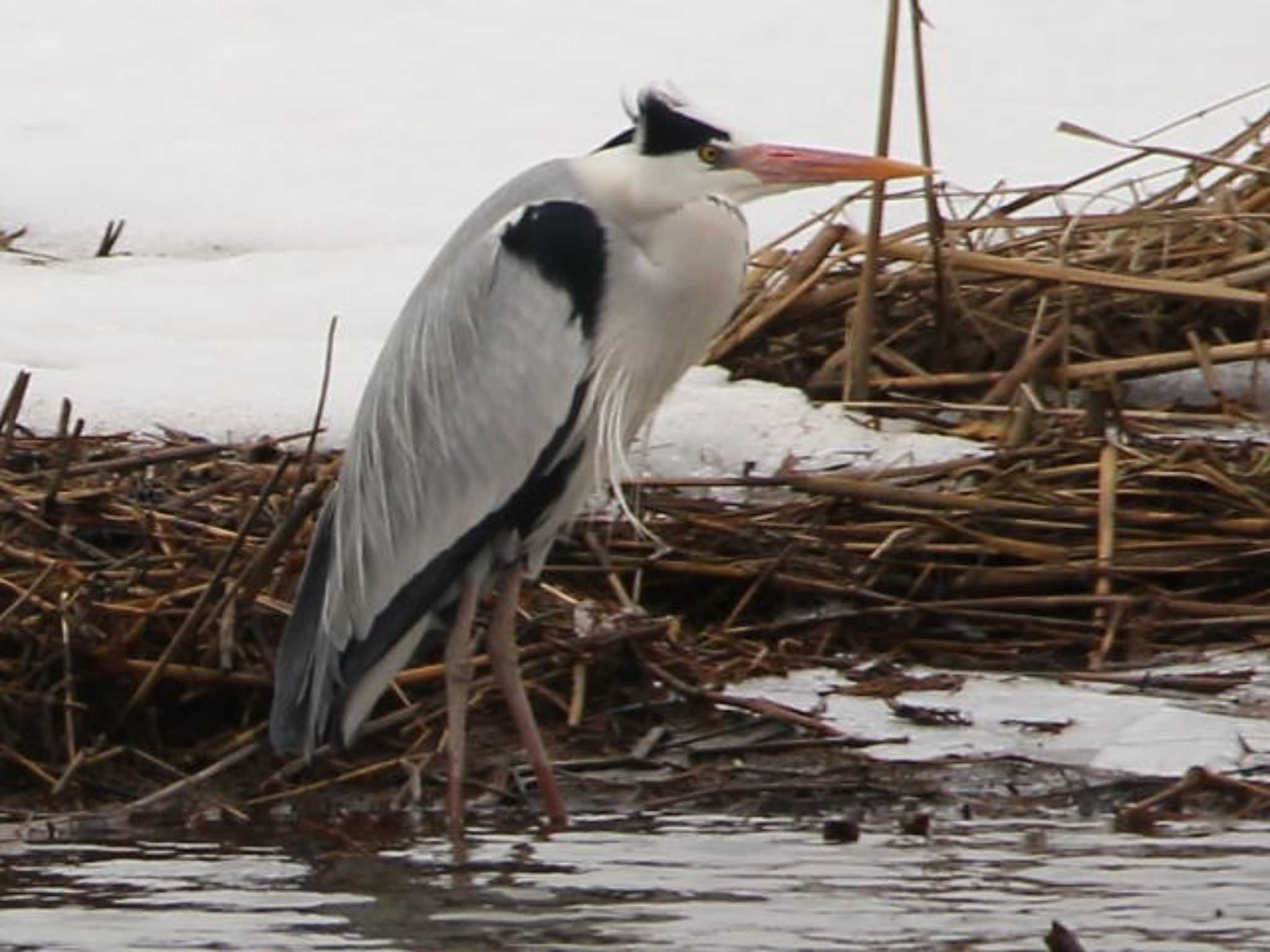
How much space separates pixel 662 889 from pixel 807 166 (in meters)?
1.93

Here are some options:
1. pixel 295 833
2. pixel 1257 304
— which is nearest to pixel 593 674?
pixel 295 833

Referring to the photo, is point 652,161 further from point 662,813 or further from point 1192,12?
point 1192,12

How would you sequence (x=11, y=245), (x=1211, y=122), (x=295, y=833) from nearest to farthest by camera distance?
(x=295, y=833) → (x=11, y=245) → (x=1211, y=122)

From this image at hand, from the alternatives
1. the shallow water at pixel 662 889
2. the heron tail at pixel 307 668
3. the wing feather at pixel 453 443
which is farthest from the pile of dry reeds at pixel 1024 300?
the shallow water at pixel 662 889

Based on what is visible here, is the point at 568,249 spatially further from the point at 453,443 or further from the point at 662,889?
the point at 662,889

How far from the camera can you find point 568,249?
723cm

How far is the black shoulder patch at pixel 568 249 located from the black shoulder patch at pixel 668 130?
0.22 metres

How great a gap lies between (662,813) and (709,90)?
5788 millimetres

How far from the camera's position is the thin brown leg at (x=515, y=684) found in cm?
671

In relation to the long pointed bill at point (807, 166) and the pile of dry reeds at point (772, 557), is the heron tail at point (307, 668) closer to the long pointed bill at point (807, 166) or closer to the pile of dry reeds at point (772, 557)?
the pile of dry reeds at point (772, 557)

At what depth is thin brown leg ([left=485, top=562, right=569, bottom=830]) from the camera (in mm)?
6707

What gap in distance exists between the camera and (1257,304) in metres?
8.63

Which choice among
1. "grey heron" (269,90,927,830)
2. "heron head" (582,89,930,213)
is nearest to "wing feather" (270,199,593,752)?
"grey heron" (269,90,927,830)

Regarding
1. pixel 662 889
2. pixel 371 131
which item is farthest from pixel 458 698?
pixel 371 131
